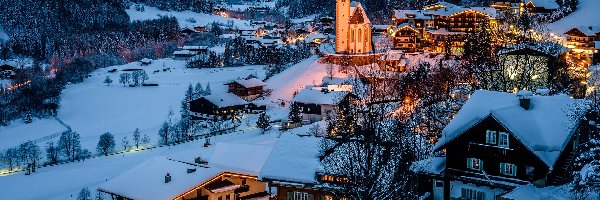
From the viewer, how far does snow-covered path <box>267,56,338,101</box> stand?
5456 centimetres

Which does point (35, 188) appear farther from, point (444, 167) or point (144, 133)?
point (444, 167)

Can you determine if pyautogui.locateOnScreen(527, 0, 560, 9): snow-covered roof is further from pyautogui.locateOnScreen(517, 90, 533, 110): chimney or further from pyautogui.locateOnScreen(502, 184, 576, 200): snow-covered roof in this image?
pyautogui.locateOnScreen(502, 184, 576, 200): snow-covered roof

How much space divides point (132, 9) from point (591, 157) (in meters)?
139

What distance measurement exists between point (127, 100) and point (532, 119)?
4921cm

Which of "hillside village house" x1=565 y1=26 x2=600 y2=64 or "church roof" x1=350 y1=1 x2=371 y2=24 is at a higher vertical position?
"church roof" x1=350 y1=1 x2=371 y2=24

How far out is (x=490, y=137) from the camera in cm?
1564

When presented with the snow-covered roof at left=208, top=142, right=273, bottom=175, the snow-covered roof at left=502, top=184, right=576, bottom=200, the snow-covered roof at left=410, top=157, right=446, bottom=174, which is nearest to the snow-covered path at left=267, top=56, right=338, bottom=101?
the snow-covered roof at left=208, top=142, right=273, bottom=175

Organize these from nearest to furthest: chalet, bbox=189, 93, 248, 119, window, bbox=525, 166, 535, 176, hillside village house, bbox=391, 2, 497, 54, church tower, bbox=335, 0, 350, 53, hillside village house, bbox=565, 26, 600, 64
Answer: window, bbox=525, 166, 535, 176 < hillside village house, bbox=565, 26, 600, 64 < chalet, bbox=189, 93, 248, 119 < hillside village house, bbox=391, 2, 497, 54 < church tower, bbox=335, 0, 350, 53

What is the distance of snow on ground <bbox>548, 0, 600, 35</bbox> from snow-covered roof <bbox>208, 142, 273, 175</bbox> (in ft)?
104

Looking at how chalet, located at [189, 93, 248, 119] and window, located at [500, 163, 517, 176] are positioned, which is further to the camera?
chalet, located at [189, 93, 248, 119]

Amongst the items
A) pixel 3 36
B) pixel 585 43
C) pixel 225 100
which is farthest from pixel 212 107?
pixel 3 36

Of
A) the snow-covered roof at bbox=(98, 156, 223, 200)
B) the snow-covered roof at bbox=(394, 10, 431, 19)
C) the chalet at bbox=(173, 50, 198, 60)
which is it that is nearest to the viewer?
the snow-covered roof at bbox=(98, 156, 223, 200)

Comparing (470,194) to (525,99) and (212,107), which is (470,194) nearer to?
(525,99)

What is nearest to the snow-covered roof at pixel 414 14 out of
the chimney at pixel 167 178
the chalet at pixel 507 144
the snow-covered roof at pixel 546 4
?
the snow-covered roof at pixel 546 4
